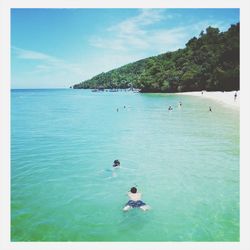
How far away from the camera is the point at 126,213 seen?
262 inches

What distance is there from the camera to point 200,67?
47781 mm

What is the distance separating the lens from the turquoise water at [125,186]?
617 centimetres

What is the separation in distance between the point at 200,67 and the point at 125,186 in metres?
42.2

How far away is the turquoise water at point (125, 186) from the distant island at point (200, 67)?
70.2 ft

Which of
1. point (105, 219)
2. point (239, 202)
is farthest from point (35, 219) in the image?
point (239, 202)

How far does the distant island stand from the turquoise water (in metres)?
21.4
